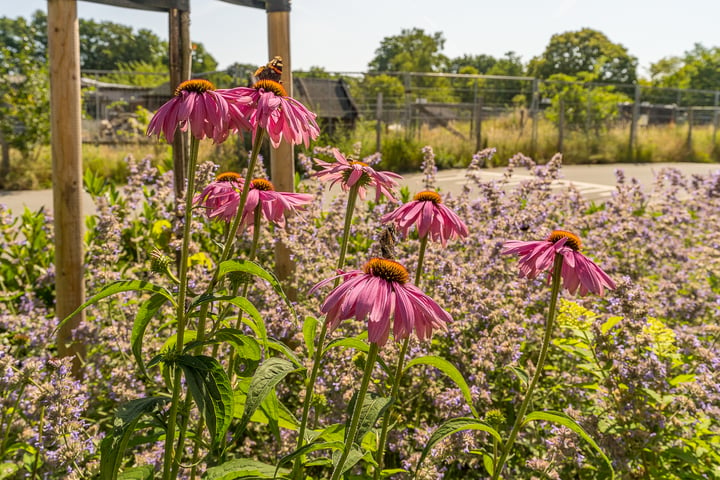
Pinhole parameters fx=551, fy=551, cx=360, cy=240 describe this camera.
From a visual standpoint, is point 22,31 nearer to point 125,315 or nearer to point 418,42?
point 125,315

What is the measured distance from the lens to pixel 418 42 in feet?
228

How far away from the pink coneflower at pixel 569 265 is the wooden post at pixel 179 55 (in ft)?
7.35

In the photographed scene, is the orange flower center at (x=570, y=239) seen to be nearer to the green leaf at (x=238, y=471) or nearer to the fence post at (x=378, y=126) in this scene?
the green leaf at (x=238, y=471)

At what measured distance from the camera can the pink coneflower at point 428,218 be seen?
5.10ft

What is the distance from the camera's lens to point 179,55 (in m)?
3.14

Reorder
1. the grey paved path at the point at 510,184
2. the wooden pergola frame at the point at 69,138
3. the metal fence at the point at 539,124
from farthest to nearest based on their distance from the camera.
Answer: the metal fence at the point at 539,124 → the grey paved path at the point at 510,184 → the wooden pergola frame at the point at 69,138

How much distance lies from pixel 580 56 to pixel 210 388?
6101cm

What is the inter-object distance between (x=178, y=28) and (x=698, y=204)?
424 cm

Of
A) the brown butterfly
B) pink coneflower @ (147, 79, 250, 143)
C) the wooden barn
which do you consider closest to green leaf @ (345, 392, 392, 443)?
pink coneflower @ (147, 79, 250, 143)

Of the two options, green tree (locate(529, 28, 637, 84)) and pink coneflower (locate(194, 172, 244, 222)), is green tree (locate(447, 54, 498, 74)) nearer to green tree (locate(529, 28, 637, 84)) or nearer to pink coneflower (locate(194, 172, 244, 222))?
green tree (locate(529, 28, 637, 84))

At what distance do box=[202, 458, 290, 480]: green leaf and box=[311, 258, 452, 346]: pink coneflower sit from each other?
1.85ft

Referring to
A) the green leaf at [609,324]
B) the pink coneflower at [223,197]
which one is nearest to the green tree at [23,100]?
the pink coneflower at [223,197]

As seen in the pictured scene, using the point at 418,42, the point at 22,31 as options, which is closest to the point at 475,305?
the point at 22,31

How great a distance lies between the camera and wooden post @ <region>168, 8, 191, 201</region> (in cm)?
310
